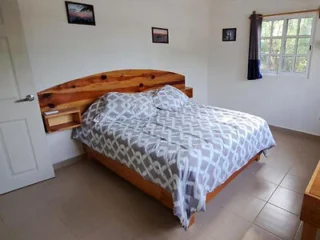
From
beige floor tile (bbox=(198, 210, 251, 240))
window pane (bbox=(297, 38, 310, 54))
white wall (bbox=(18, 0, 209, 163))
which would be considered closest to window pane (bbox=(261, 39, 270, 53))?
window pane (bbox=(297, 38, 310, 54))

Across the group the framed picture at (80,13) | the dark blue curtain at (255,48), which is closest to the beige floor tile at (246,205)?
the dark blue curtain at (255,48)

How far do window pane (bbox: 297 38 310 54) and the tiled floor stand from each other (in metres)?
1.70

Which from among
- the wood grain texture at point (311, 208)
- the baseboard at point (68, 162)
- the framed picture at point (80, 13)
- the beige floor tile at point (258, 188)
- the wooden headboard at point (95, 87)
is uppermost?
the framed picture at point (80, 13)

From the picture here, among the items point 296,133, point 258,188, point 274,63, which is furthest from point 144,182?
point 274,63

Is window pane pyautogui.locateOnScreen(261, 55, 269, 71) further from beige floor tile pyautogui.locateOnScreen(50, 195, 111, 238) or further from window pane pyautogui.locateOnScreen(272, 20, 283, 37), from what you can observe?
beige floor tile pyautogui.locateOnScreen(50, 195, 111, 238)

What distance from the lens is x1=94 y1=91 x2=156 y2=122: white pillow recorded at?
2531mm

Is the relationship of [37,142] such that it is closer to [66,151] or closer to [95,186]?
[66,151]

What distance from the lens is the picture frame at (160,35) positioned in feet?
10.9

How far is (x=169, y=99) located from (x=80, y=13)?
153cm

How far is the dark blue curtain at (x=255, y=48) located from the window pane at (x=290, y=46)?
410mm

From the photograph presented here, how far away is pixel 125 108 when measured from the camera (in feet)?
8.61

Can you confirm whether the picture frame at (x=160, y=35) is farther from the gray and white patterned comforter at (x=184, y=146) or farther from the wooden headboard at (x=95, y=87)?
the gray and white patterned comforter at (x=184, y=146)

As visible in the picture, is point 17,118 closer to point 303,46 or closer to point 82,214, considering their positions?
point 82,214

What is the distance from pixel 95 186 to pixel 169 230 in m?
0.98
